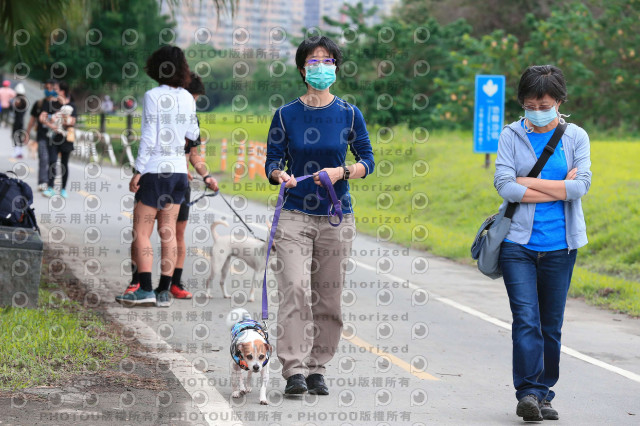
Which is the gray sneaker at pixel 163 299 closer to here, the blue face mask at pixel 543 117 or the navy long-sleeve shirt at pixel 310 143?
the navy long-sleeve shirt at pixel 310 143

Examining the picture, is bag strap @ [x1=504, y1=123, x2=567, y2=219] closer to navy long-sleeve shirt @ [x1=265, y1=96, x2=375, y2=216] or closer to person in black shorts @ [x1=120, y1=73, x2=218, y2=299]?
navy long-sleeve shirt @ [x1=265, y1=96, x2=375, y2=216]

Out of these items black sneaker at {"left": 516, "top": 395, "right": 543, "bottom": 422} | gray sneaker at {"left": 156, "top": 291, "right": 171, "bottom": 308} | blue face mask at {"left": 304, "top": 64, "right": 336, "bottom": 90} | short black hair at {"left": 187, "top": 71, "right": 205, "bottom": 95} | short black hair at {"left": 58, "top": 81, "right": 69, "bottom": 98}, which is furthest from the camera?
short black hair at {"left": 58, "top": 81, "right": 69, "bottom": 98}

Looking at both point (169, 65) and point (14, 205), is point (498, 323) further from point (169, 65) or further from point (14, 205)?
point (14, 205)

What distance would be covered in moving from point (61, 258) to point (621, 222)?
8019mm

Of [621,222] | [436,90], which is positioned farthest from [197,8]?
[436,90]

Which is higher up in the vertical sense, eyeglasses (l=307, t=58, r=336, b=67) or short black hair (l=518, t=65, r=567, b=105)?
eyeglasses (l=307, t=58, r=336, b=67)

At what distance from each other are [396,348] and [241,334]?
2.29 m

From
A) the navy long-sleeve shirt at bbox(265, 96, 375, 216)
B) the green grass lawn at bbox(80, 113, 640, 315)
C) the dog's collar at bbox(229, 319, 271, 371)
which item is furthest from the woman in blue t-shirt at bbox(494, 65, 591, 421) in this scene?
the green grass lawn at bbox(80, 113, 640, 315)

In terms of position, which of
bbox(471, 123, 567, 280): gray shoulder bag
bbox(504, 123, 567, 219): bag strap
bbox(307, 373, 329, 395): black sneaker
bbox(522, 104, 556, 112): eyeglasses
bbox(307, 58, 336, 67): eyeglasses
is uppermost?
bbox(307, 58, 336, 67): eyeglasses

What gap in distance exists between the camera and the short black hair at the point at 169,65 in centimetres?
906

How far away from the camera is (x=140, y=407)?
5953 mm

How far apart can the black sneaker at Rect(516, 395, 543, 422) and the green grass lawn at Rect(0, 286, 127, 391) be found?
8.79 ft

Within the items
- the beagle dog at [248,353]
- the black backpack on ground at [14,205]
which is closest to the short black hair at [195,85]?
the black backpack on ground at [14,205]

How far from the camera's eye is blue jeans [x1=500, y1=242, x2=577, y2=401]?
5992mm
